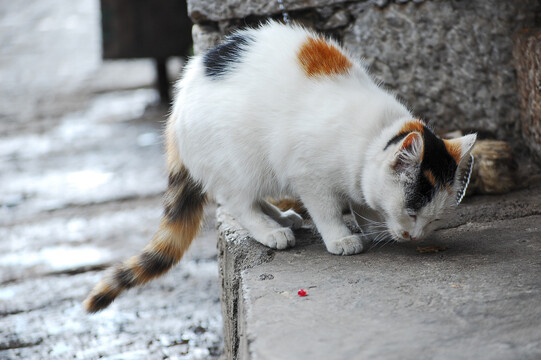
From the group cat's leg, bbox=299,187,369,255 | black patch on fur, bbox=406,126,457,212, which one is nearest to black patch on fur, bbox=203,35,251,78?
cat's leg, bbox=299,187,369,255

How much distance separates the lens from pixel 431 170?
193 cm

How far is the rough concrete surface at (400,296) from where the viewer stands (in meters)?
1.49

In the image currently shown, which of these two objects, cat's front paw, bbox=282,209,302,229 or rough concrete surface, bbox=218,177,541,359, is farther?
cat's front paw, bbox=282,209,302,229

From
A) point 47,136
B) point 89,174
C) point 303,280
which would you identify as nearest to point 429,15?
point 303,280

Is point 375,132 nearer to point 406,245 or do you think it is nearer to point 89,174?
point 406,245

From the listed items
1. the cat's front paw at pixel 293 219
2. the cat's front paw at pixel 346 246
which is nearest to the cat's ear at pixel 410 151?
the cat's front paw at pixel 346 246

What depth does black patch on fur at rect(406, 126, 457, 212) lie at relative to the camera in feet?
6.32

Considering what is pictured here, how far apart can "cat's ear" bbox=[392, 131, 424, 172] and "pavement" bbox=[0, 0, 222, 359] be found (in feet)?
3.61

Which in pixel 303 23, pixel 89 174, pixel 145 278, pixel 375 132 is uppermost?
pixel 303 23

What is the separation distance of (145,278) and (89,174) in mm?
2739

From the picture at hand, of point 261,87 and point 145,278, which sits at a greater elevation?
point 261,87

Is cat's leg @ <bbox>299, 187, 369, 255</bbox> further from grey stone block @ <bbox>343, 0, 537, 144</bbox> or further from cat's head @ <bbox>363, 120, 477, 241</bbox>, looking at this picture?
grey stone block @ <bbox>343, 0, 537, 144</bbox>

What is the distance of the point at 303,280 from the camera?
194 cm

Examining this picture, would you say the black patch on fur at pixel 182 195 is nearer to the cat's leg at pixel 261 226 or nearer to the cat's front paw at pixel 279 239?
the cat's leg at pixel 261 226
